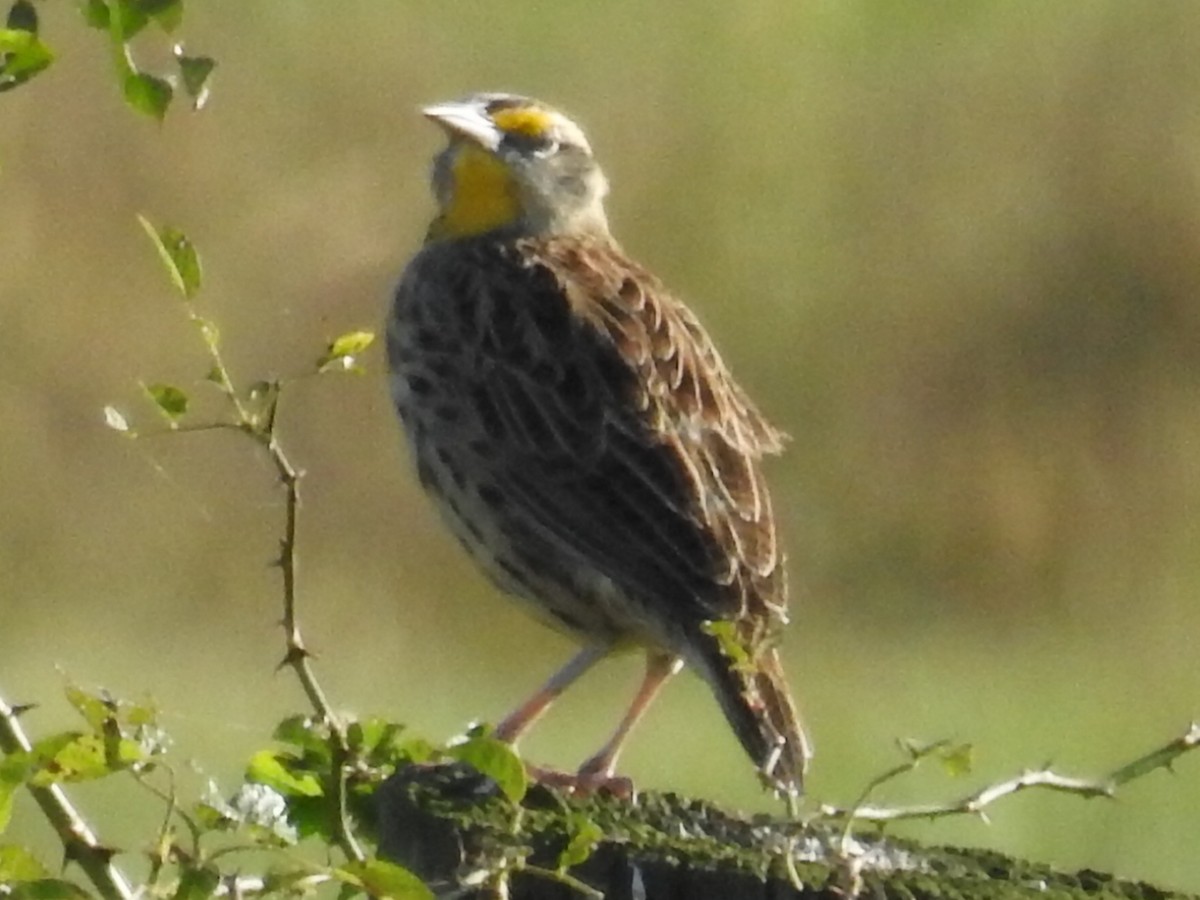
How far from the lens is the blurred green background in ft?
29.8

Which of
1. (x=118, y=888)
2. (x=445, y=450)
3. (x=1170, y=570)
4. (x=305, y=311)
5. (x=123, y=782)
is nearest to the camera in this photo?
(x=118, y=888)

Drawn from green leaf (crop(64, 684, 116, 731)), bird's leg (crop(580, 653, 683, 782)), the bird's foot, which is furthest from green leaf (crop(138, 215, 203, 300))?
bird's leg (crop(580, 653, 683, 782))

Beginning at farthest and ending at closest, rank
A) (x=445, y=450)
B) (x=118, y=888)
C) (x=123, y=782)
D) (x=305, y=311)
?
1. (x=305, y=311)
2. (x=123, y=782)
3. (x=445, y=450)
4. (x=118, y=888)

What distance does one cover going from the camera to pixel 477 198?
15.8 feet

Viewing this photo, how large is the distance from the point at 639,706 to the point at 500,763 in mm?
1713

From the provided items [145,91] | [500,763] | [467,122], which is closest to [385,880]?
[500,763]

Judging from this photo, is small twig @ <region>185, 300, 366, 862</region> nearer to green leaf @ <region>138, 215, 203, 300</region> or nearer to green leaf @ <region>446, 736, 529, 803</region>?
green leaf @ <region>138, 215, 203, 300</region>

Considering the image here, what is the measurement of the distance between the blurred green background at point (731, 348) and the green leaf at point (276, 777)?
5.32 meters

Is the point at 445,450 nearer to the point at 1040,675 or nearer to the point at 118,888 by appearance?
the point at 118,888

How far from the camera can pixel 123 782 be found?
7.54 meters

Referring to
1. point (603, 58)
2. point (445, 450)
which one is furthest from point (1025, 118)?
point (445, 450)

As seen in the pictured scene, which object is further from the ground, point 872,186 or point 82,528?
point 872,186

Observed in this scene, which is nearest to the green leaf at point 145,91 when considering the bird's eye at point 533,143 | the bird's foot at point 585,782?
the bird's foot at point 585,782

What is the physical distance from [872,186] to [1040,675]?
1563mm
